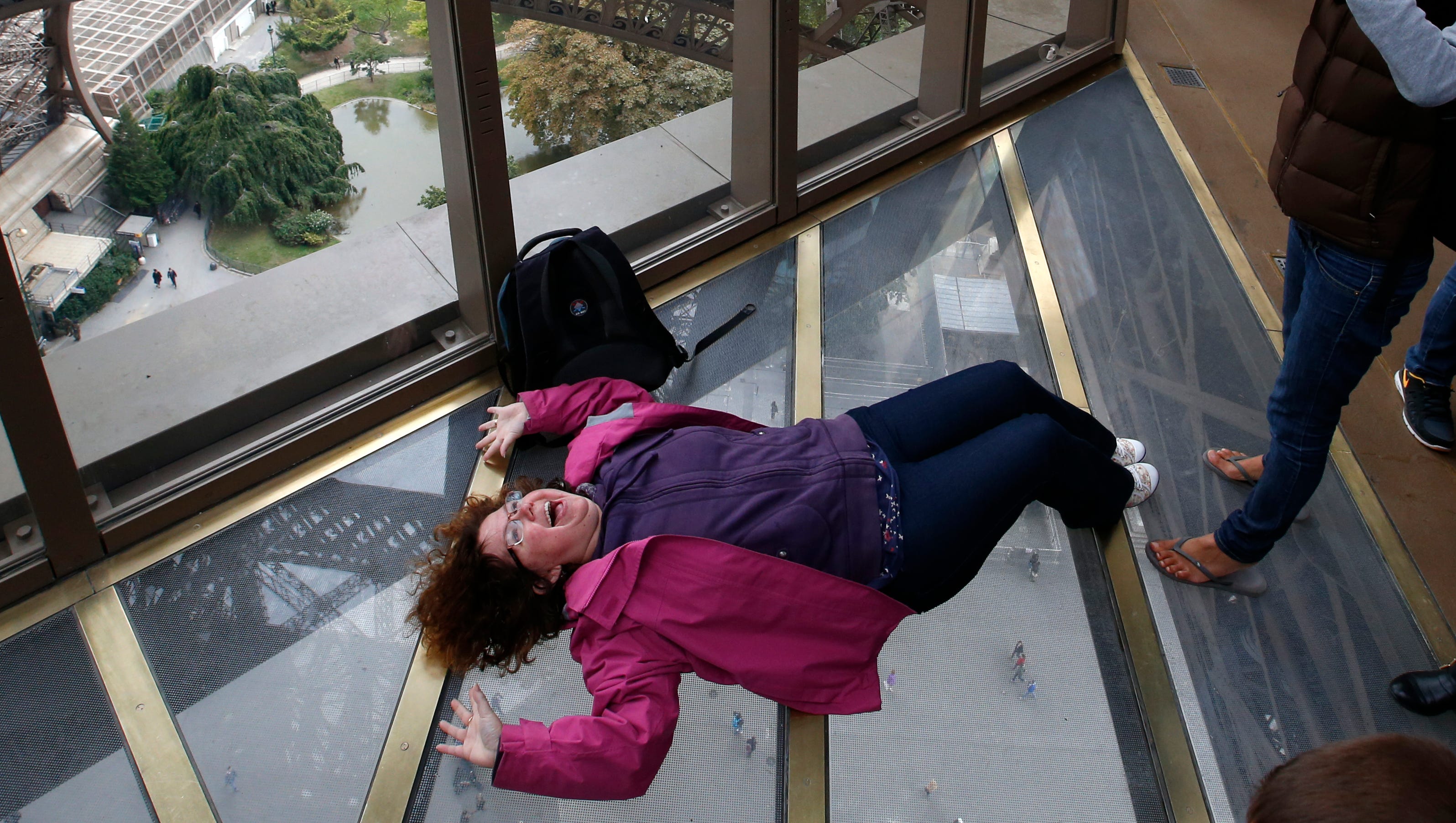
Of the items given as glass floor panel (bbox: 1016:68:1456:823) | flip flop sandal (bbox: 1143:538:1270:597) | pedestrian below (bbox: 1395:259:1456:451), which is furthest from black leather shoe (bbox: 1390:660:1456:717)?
pedestrian below (bbox: 1395:259:1456:451)

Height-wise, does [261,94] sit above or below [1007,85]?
above

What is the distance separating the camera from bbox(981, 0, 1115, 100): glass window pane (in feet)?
14.1

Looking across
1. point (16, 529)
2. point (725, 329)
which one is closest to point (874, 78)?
point (725, 329)

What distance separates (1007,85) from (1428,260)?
2550 mm

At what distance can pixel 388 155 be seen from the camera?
2.72m

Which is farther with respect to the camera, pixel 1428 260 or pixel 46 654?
pixel 46 654

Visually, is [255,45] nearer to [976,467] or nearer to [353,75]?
[353,75]

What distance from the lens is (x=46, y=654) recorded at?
2266mm

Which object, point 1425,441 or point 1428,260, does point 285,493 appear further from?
point 1425,441

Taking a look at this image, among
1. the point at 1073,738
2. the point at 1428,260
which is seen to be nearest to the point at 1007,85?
the point at 1428,260

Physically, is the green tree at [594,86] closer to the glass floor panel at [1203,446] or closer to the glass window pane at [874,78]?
the glass window pane at [874,78]

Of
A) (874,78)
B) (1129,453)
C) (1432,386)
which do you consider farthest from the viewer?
(874,78)

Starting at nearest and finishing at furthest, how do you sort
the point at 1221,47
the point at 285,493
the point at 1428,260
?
the point at 1428,260, the point at 285,493, the point at 1221,47

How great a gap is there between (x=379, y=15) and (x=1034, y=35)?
3073 millimetres
